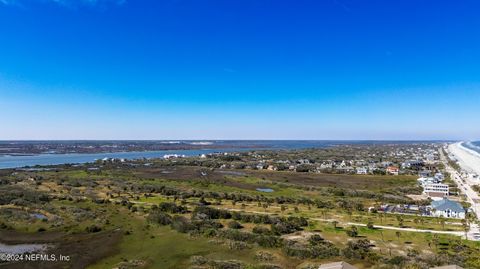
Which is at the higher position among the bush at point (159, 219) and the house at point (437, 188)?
the bush at point (159, 219)

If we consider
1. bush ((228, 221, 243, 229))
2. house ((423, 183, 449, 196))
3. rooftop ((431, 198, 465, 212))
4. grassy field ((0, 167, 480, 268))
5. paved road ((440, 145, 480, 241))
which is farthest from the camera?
house ((423, 183, 449, 196))

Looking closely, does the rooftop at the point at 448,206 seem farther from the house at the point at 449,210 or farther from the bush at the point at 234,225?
the bush at the point at 234,225

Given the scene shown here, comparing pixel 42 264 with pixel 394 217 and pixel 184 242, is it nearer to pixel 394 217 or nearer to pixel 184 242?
pixel 184 242

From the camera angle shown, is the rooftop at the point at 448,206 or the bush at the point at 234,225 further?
the rooftop at the point at 448,206

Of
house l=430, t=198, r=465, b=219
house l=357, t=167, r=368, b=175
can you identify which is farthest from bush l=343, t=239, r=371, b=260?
house l=357, t=167, r=368, b=175

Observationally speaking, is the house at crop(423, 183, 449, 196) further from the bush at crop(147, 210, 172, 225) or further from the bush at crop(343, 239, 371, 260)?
the bush at crop(147, 210, 172, 225)

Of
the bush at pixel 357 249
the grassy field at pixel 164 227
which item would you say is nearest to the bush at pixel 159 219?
the grassy field at pixel 164 227

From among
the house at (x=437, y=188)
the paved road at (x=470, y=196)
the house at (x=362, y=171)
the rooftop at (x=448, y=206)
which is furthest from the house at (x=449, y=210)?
the house at (x=362, y=171)

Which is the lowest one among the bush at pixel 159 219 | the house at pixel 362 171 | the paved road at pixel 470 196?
the paved road at pixel 470 196

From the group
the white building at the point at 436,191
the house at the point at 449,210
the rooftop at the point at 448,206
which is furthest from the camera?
the white building at the point at 436,191

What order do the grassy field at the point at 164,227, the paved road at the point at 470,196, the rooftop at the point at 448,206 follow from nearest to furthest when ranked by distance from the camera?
the grassy field at the point at 164,227
the paved road at the point at 470,196
the rooftop at the point at 448,206

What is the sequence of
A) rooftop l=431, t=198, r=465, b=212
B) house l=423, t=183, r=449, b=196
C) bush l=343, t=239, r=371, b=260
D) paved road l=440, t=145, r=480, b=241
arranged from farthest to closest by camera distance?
1. house l=423, t=183, r=449, b=196
2. rooftop l=431, t=198, r=465, b=212
3. paved road l=440, t=145, r=480, b=241
4. bush l=343, t=239, r=371, b=260
